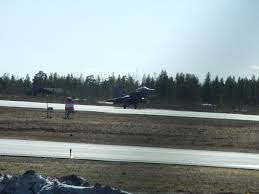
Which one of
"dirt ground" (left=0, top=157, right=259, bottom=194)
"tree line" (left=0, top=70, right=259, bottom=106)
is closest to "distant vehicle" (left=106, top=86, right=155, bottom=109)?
"tree line" (left=0, top=70, right=259, bottom=106)

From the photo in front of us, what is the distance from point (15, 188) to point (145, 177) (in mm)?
5738

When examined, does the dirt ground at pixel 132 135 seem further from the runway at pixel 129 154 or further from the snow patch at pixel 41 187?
the snow patch at pixel 41 187

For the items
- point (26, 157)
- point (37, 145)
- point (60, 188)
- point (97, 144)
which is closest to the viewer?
point (60, 188)

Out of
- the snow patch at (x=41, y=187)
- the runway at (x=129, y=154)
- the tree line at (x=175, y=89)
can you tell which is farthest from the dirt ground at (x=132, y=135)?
the tree line at (x=175, y=89)

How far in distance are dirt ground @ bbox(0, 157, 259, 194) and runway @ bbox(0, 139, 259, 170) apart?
1.40m

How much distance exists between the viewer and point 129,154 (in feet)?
70.2

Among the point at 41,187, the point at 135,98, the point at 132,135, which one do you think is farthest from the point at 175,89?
the point at 41,187

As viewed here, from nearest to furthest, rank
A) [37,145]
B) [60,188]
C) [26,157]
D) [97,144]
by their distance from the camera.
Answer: [60,188], [26,157], [37,145], [97,144]

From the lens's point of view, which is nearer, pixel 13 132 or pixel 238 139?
pixel 13 132

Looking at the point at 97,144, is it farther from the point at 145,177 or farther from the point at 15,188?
the point at 15,188

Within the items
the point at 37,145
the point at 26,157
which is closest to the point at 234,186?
the point at 26,157

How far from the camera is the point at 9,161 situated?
17500mm

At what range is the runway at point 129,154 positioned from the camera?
65.0 feet

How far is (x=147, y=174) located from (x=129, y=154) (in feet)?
16.9
